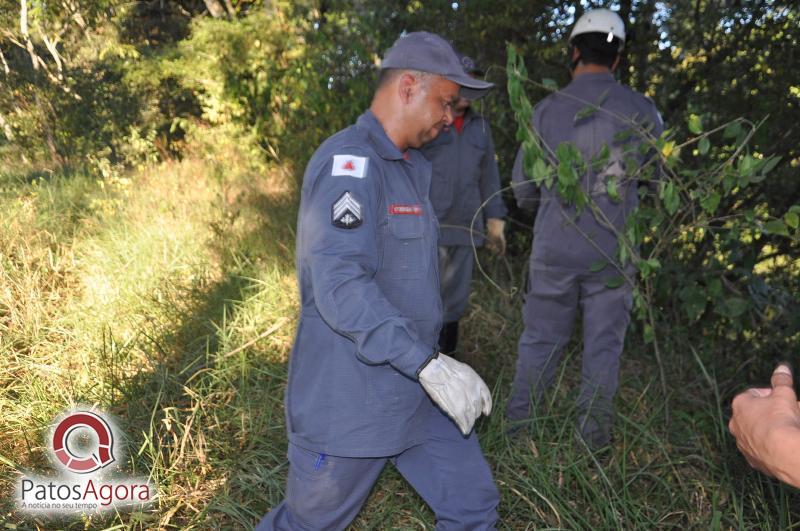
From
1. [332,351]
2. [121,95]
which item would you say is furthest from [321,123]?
[332,351]

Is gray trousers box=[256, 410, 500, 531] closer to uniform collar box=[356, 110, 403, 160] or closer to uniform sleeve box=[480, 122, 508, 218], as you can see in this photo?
uniform collar box=[356, 110, 403, 160]

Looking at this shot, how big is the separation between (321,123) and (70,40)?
258cm

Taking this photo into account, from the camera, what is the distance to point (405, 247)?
179 centimetres

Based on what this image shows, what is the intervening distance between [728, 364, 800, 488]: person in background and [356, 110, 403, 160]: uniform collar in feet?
3.46

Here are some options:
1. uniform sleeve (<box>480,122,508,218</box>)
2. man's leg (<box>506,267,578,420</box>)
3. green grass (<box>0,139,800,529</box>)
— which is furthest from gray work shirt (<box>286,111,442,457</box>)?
uniform sleeve (<box>480,122,508,218</box>)

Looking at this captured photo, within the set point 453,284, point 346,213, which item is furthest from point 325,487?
point 453,284

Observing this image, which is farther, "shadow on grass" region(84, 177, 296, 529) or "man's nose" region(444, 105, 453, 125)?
"shadow on grass" region(84, 177, 296, 529)

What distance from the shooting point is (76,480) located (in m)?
2.56

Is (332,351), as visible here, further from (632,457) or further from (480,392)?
(632,457)

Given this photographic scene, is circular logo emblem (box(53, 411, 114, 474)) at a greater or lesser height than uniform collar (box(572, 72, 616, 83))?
lesser

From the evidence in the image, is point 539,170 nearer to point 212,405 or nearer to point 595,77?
point 595,77

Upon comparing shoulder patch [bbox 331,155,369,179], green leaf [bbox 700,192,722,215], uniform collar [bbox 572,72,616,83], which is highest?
uniform collar [bbox 572,72,616,83]

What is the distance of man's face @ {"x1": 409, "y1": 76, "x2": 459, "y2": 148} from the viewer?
182 cm

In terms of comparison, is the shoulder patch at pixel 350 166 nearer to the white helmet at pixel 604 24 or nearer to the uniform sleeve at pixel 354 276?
the uniform sleeve at pixel 354 276
